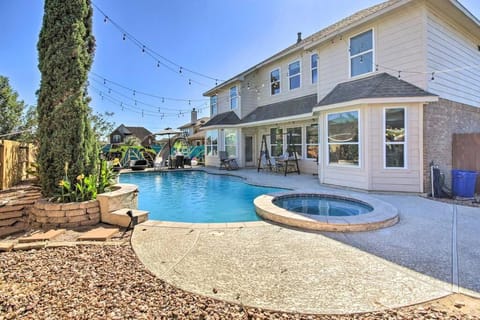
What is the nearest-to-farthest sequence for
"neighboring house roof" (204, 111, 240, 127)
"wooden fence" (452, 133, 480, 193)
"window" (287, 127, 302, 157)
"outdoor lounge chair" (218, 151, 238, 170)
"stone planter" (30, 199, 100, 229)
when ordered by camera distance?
"stone planter" (30, 199, 100, 229), "wooden fence" (452, 133, 480, 193), "window" (287, 127, 302, 157), "outdoor lounge chair" (218, 151, 238, 170), "neighboring house roof" (204, 111, 240, 127)

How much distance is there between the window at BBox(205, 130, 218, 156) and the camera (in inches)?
635

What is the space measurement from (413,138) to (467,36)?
513cm

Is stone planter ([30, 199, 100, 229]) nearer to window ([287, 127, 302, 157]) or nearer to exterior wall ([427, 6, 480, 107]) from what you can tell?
exterior wall ([427, 6, 480, 107])

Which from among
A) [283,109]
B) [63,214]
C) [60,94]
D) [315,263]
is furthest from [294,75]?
[63,214]

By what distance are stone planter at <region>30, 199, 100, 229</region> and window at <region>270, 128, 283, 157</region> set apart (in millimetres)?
10515

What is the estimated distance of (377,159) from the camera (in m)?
7.30

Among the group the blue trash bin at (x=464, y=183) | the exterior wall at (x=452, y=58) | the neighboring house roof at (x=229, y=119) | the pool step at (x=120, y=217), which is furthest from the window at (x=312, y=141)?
the pool step at (x=120, y=217)

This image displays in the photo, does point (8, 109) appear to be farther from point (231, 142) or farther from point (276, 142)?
point (276, 142)

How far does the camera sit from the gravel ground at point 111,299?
2.03 m

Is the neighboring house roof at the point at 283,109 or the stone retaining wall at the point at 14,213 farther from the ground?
the neighboring house roof at the point at 283,109

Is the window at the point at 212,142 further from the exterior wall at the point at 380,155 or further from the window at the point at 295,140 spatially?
the exterior wall at the point at 380,155

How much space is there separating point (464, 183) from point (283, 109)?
769 centimetres

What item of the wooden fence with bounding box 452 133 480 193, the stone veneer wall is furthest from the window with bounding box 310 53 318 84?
the wooden fence with bounding box 452 133 480 193

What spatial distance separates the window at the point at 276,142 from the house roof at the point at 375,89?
5236 millimetres
